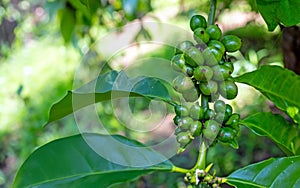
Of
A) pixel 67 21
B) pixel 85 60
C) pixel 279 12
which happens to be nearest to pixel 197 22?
pixel 279 12

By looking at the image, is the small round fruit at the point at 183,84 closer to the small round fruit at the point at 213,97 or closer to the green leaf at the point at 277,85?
the small round fruit at the point at 213,97

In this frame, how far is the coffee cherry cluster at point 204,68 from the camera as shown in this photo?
0.68 meters

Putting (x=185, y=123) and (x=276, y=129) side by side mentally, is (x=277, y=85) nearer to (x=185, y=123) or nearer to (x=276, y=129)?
(x=276, y=129)

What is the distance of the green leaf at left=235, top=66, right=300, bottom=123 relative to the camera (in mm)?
804

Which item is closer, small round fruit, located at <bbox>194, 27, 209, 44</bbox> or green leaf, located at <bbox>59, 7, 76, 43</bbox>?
small round fruit, located at <bbox>194, 27, 209, 44</bbox>

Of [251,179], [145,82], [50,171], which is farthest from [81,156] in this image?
[251,179]

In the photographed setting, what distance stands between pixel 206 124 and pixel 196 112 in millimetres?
23

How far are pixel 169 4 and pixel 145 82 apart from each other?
280 cm

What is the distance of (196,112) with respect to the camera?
0.68 metres

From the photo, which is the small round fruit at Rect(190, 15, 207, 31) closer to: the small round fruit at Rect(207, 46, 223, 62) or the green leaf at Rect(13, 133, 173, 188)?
the small round fruit at Rect(207, 46, 223, 62)

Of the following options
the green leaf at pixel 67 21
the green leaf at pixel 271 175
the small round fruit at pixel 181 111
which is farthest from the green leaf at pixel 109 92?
the green leaf at pixel 67 21

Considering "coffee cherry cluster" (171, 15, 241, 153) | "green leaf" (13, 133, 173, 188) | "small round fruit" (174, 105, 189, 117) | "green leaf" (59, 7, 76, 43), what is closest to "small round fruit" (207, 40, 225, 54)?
"coffee cherry cluster" (171, 15, 241, 153)

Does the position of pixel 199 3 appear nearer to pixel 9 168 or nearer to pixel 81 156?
pixel 81 156

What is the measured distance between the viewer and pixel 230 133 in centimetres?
69
